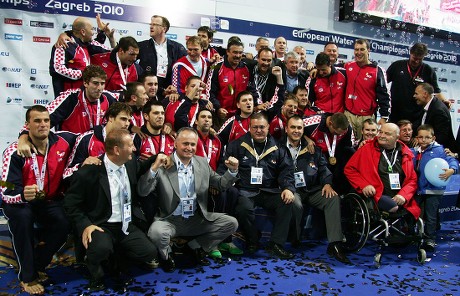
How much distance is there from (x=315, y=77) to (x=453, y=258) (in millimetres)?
2795

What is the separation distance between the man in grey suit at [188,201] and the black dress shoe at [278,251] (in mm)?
532

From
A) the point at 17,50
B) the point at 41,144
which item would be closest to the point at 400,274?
the point at 41,144

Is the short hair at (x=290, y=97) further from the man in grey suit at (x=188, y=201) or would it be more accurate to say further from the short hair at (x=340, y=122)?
the man in grey suit at (x=188, y=201)

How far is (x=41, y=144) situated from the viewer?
346 centimetres

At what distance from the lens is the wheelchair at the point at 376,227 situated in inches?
161

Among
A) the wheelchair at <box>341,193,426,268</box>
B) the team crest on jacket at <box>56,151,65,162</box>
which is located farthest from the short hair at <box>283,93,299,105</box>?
the team crest on jacket at <box>56,151,65,162</box>

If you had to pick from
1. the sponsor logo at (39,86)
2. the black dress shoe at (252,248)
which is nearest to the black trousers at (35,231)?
the black dress shoe at (252,248)

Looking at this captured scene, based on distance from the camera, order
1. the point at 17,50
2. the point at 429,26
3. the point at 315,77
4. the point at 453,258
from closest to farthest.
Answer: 1. the point at 453,258
2. the point at 315,77
3. the point at 17,50
4. the point at 429,26

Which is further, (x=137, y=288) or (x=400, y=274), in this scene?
(x=400, y=274)

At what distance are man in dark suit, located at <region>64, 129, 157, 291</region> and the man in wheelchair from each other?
2.39 m

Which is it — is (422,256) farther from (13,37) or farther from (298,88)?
(13,37)

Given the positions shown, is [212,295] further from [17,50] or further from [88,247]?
[17,50]

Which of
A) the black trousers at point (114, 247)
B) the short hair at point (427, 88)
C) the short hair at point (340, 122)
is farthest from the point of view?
the short hair at point (427, 88)

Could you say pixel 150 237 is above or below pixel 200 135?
below
